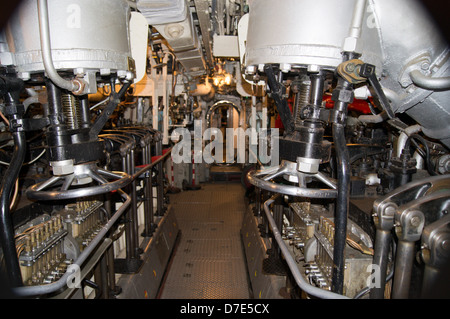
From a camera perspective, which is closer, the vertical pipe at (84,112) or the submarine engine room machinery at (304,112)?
the submarine engine room machinery at (304,112)

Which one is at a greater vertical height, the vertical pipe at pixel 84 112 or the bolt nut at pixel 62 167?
the vertical pipe at pixel 84 112

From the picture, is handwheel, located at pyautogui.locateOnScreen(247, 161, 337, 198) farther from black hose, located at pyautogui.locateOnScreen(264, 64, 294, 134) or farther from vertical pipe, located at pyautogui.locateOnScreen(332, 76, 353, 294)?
black hose, located at pyautogui.locateOnScreen(264, 64, 294, 134)

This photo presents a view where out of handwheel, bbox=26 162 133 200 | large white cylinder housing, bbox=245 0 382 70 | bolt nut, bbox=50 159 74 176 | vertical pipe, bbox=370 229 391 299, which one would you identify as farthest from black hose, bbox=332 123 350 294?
bolt nut, bbox=50 159 74 176

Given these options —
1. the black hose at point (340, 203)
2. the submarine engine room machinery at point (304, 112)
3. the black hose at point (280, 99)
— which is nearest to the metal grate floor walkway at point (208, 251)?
the submarine engine room machinery at point (304, 112)

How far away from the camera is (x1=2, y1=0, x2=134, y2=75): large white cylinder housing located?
1.13 metres

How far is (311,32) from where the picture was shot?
1056mm

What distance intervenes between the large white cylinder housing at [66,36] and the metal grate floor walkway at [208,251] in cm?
283

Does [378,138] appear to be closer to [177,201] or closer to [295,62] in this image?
[295,62]

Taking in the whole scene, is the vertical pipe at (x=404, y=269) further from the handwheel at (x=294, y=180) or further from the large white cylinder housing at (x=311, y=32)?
the large white cylinder housing at (x=311, y=32)

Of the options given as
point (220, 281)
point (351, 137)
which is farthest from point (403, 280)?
point (220, 281)

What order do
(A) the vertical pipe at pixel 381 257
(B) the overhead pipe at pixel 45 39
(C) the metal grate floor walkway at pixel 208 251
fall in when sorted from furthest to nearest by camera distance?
(C) the metal grate floor walkway at pixel 208 251
(A) the vertical pipe at pixel 381 257
(B) the overhead pipe at pixel 45 39

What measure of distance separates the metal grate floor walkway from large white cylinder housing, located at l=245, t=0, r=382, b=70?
115 inches

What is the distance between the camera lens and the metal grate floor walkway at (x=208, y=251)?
3.32m
